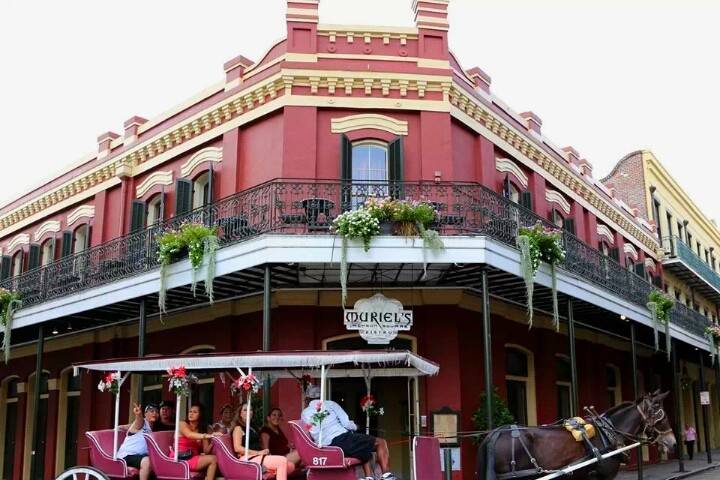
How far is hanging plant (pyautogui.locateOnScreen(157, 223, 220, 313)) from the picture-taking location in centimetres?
1312

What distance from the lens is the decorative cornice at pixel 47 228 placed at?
22266 mm

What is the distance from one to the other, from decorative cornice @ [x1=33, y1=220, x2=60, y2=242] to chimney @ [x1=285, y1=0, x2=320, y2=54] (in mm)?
10691

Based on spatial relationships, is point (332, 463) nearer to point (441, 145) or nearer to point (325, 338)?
point (325, 338)

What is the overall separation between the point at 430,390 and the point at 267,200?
4944 mm

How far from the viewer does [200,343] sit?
17.0 m

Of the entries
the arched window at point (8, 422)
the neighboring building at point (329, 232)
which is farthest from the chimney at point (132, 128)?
the arched window at point (8, 422)

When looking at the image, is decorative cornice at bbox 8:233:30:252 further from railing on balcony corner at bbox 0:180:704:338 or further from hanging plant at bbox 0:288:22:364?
railing on balcony corner at bbox 0:180:704:338

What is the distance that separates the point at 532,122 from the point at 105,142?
38.8ft

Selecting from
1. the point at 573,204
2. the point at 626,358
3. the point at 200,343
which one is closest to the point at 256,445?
the point at 200,343

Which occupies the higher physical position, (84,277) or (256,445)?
(84,277)

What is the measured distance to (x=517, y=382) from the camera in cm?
1762

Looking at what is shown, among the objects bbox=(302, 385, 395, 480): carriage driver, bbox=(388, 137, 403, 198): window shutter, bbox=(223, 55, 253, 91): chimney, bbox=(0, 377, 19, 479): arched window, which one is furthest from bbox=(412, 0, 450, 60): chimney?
bbox=(0, 377, 19, 479): arched window

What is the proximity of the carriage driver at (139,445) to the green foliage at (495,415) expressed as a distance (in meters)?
6.29

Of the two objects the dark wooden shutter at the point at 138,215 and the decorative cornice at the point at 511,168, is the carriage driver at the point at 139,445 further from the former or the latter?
the decorative cornice at the point at 511,168
